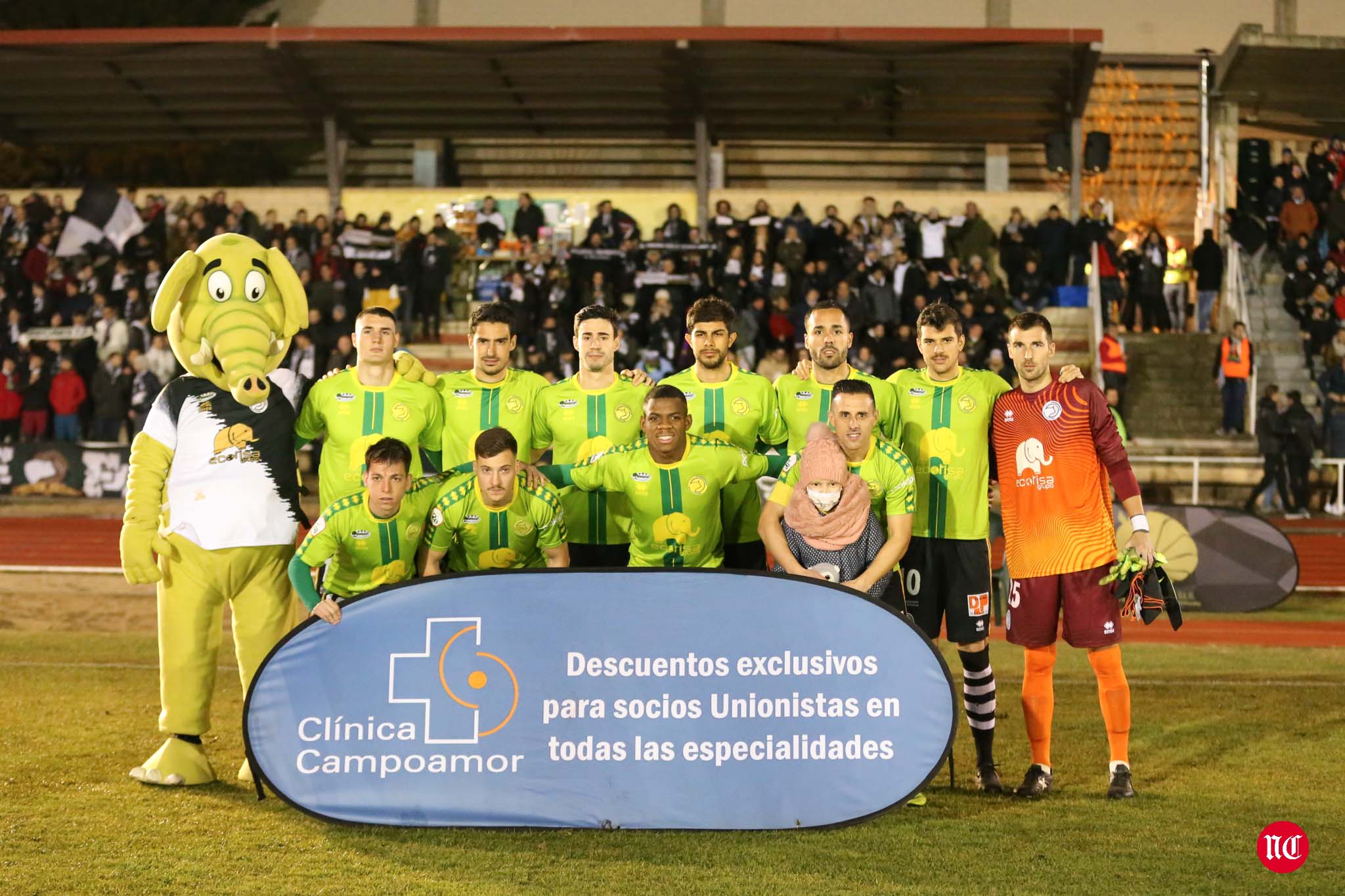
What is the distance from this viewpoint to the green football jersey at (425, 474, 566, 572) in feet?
17.8

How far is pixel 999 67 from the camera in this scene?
18828 millimetres

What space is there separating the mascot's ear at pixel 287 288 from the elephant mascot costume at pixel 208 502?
0.63 ft

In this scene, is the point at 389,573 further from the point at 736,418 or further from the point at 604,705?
the point at 736,418

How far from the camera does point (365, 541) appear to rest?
5387mm

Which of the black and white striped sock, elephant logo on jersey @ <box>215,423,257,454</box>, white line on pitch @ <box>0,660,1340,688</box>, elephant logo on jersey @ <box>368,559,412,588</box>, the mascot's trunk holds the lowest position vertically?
white line on pitch @ <box>0,660,1340,688</box>

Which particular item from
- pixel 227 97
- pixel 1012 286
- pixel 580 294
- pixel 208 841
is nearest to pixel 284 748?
pixel 208 841

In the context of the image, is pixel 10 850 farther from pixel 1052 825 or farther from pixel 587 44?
pixel 587 44

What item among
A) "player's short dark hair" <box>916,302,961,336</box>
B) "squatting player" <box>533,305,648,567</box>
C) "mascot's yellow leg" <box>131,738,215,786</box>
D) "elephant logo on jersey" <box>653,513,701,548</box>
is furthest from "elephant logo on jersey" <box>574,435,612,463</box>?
"mascot's yellow leg" <box>131,738,215,786</box>

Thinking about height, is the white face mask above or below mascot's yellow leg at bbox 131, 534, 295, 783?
above

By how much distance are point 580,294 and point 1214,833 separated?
41.2ft

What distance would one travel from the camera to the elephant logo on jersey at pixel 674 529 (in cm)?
555

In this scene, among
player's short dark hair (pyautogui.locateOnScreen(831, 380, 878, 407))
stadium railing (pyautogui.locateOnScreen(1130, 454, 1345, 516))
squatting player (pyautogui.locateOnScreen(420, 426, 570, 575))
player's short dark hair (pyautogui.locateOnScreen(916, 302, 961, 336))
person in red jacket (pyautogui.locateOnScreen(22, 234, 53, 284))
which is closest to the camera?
player's short dark hair (pyautogui.locateOnScreen(831, 380, 878, 407))

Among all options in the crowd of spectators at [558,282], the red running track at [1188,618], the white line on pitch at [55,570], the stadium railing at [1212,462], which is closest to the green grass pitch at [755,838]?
the red running track at [1188,618]

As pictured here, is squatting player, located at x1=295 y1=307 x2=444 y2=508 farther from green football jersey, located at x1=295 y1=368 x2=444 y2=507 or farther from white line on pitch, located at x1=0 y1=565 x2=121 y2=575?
white line on pitch, located at x1=0 y1=565 x2=121 y2=575
